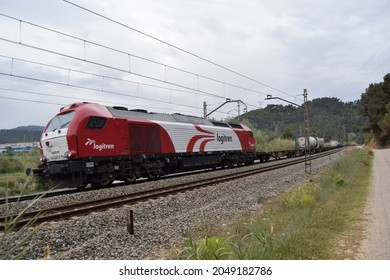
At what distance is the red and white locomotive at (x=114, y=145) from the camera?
14.3 meters

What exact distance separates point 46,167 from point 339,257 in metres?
12.4

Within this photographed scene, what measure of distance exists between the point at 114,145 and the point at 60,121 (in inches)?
101

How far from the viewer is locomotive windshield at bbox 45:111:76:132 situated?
14.9 m

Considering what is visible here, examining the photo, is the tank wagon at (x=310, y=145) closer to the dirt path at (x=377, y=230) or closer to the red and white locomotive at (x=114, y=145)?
the red and white locomotive at (x=114, y=145)

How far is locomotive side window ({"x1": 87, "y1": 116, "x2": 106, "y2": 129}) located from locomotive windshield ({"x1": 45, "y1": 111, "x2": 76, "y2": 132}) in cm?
80

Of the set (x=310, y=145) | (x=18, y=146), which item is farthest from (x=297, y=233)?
(x=310, y=145)

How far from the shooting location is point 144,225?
8.77m

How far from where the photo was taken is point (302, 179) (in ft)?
63.1

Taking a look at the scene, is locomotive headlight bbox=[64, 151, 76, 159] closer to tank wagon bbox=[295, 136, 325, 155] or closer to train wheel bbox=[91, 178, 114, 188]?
train wheel bbox=[91, 178, 114, 188]

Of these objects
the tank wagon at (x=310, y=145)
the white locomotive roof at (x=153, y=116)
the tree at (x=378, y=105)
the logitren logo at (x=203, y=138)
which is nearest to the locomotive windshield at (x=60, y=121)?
the white locomotive roof at (x=153, y=116)

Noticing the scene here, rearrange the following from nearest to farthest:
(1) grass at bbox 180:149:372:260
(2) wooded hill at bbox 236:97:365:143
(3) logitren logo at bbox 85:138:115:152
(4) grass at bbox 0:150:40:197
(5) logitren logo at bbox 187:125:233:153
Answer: (1) grass at bbox 180:149:372:260 → (3) logitren logo at bbox 85:138:115:152 → (4) grass at bbox 0:150:40:197 → (5) logitren logo at bbox 187:125:233:153 → (2) wooded hill at bbox 236:97:365:143

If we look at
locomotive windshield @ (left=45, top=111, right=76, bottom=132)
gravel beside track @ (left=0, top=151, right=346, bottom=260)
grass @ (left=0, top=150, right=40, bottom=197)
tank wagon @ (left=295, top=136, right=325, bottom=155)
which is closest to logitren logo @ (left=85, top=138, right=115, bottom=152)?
locomotive windshield @ (left=45, top=111, right=76, bottom=132)

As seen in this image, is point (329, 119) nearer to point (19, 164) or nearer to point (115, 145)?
point (19, 164)

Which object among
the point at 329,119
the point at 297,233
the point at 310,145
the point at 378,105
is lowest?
the point at 297,233
